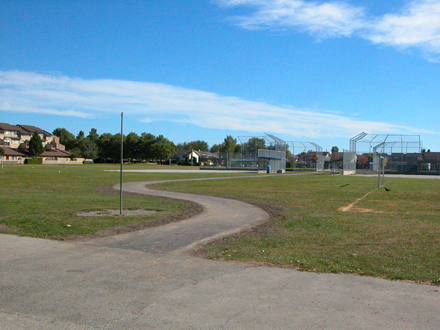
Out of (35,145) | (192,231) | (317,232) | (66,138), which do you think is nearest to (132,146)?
(35,145)

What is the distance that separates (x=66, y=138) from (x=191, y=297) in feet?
581

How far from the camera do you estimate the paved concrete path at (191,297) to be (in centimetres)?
448

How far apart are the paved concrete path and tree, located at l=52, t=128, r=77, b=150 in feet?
516

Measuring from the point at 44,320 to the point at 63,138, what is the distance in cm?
17902

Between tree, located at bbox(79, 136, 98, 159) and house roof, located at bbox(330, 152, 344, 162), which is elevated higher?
tree, located at bbox(79, 136, 98, 159)

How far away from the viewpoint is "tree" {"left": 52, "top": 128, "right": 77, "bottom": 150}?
157 meters

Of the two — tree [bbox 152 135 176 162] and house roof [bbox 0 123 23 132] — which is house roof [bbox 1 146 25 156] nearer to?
house roof [bbox 0 123 23 132]

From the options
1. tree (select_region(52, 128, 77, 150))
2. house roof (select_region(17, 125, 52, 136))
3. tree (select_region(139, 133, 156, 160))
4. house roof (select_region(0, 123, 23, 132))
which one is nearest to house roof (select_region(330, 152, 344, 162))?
tree (select_region(139, 133, 156, 160))

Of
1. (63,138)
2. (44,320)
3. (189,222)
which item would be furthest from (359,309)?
(63,138)

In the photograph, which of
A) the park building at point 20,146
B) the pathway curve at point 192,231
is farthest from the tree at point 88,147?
the pathway curve at point 192,231

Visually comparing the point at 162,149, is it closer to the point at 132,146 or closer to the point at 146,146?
the point at 146,146

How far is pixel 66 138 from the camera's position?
16912cm

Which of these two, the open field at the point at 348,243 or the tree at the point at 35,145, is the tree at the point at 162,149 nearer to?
the tree at the point at 35,145

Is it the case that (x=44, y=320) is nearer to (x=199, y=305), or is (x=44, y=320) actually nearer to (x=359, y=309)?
(x=199, y=305)
